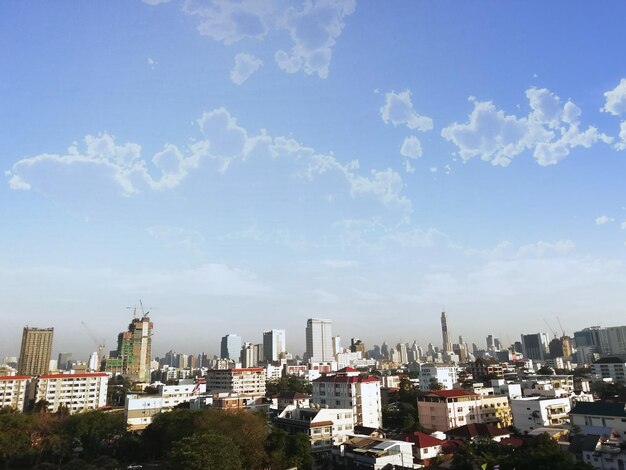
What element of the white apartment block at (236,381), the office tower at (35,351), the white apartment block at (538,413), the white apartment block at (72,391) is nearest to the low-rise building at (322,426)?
the white apartment block at (538,413)

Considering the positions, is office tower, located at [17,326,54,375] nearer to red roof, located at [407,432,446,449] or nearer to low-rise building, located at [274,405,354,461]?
low-rise building, located at [274,405,354,461]

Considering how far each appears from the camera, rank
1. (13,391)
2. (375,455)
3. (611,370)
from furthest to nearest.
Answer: (611,370)
(13,391)
(375,455)

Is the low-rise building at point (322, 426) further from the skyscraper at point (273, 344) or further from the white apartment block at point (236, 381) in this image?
the skyscraper at point (273, 344)

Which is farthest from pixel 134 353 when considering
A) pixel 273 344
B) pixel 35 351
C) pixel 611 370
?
pixel 611 370

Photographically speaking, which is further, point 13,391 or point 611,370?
point 611,370

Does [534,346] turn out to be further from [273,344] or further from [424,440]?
[424,440]

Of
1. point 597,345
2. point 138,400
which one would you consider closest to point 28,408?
point 138,400

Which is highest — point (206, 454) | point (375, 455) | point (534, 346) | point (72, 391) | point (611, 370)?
point (534, 346)

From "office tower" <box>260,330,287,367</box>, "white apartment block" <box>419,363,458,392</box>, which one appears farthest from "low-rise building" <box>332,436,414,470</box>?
"office tower" <box>260,330,287,367</box>
